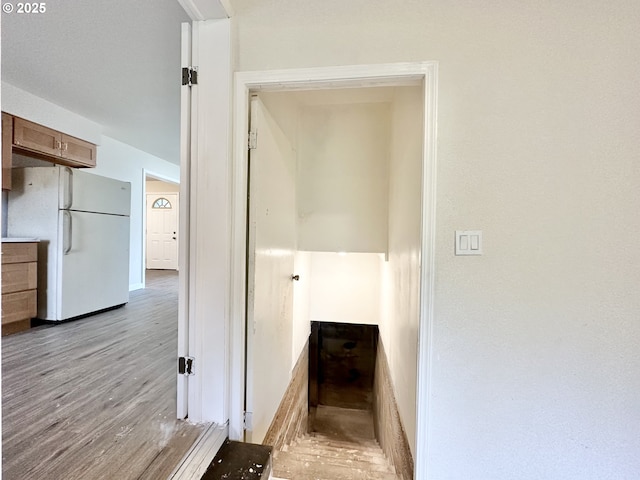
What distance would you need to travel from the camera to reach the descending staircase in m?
2.09

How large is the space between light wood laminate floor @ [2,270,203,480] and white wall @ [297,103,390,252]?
167 cm

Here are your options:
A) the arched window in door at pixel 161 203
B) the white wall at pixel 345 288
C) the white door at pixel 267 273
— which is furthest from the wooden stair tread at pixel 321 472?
the arched window in door at pixel 161 203

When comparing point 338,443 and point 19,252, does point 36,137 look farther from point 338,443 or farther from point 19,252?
point 338,443

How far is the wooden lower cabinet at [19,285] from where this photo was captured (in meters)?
2.76

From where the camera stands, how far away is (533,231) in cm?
154

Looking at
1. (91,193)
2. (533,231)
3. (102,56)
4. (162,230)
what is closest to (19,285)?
(91,193)

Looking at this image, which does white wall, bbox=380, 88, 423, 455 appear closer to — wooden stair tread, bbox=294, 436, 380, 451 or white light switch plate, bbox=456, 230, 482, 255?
white light switch plate, bbox=456, 230, 482, 255

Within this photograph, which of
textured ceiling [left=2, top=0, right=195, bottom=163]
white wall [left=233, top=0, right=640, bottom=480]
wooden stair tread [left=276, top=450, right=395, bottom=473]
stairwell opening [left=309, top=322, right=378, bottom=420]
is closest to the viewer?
white wall [left=233, top=0, right=640, bottom=480]

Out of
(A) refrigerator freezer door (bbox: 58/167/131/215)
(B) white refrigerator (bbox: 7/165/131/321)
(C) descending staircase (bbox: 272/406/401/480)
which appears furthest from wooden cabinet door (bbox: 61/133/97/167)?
(C) descending staircase (bbox: 272/406/401/480)

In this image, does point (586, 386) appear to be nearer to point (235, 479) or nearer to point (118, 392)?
point (235, 479)

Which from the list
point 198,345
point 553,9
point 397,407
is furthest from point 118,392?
Result: point 553,9

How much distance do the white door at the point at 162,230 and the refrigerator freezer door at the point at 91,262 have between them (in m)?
4.16

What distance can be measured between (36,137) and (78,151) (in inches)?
19.1

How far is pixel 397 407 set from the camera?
2434 mm
